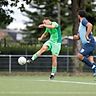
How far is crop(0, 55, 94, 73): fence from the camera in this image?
→ 3048 centimetres

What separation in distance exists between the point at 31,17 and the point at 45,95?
216 ft

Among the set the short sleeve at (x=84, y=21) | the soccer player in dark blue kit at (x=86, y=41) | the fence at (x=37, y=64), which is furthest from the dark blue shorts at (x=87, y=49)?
the fence at (x=37, y=64)

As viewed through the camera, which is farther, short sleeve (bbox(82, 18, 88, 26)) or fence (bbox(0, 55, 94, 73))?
fence (bbox(0, 55, 94, 73))

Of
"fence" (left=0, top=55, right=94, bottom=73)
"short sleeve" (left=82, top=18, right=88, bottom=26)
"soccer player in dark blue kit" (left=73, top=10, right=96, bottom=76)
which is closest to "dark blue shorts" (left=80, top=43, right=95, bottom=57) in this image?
"soccer player in dark blue kit" (left=73, top=10, right=96, bottom=76)

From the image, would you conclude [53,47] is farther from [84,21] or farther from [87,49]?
[84,21]

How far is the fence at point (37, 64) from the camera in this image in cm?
3048

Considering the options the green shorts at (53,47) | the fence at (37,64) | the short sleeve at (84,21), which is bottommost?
the fence at (37,64)

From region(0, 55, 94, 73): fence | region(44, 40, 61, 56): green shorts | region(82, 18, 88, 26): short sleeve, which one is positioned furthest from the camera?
region(0, 55, 94, 73): fence

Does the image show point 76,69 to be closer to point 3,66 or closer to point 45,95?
point 3,66

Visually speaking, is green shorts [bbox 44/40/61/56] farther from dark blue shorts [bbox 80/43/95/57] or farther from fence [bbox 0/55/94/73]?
fence [bbox 0/55/94/73]

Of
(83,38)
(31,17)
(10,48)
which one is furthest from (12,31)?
(83,38)

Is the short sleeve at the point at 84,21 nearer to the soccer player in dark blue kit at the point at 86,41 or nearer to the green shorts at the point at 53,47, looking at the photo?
the soccer player in dark blue kit at the point at 86,41

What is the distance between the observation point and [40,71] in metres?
31.4

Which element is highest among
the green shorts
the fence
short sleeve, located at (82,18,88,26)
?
short sleeve, located at (82,18,88,26)
